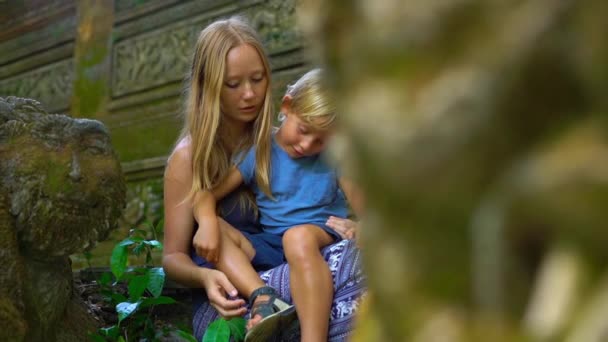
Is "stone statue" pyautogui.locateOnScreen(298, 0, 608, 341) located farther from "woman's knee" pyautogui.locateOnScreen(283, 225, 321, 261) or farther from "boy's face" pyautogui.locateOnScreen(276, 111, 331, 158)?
"boy's face" pyautogui.locateOnScreen(276, 111, 331, 158)

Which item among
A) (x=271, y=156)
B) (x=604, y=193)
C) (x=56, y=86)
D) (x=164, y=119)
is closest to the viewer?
(x=604, y=193)

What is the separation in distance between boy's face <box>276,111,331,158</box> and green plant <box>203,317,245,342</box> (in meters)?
0.44

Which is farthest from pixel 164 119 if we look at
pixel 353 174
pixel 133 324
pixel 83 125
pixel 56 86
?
pixel 353 174

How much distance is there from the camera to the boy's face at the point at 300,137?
1748mm

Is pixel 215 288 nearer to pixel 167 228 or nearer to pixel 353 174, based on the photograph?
pixel 167 228

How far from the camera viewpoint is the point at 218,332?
1.58m

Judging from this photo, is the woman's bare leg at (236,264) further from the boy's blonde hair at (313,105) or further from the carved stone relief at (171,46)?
the carved stone relief at (171,46)

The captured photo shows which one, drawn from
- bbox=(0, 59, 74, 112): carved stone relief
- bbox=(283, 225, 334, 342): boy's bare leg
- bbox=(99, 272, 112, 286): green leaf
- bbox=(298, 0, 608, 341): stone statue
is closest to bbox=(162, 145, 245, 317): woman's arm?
bbox=(283, 225, 334, 342): boy's bare leg

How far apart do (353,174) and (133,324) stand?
1.82 meters

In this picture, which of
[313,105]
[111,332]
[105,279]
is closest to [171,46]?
[105,279]

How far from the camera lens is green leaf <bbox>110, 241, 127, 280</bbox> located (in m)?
1.97

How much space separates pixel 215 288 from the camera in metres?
1.66

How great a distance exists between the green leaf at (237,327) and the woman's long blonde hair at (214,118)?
13.9 inches

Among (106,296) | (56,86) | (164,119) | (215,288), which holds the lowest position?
(215,288)
